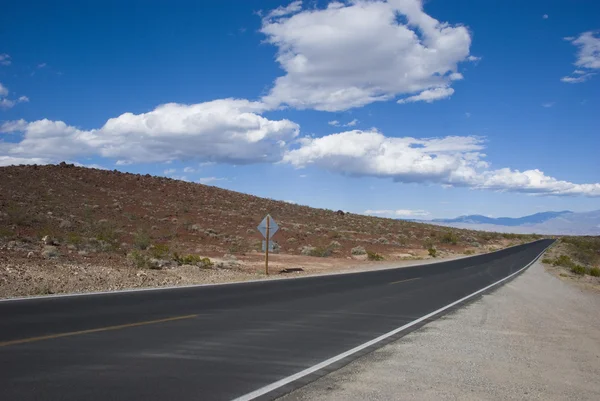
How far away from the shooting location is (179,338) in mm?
9320

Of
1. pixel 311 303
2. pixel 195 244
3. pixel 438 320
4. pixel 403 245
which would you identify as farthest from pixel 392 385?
pixel 403 245

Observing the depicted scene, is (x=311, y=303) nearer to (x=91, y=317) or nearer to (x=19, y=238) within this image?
(x=91, y=317)

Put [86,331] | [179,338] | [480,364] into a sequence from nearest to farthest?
[480,364] < [179,338] < [86,331]

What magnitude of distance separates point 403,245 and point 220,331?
52355 mm

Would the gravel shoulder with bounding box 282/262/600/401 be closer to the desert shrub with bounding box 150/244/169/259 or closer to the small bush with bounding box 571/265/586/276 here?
the desert shrub with bounding box 150/244/169/259

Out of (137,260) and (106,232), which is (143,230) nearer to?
(106,232)

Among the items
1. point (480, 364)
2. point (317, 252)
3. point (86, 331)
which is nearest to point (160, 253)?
point (317, 252)

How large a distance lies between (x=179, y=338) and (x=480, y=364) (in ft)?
16.8

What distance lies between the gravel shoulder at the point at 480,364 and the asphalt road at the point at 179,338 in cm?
82

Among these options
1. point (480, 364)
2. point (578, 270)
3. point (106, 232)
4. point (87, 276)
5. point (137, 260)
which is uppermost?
point (106, 232)

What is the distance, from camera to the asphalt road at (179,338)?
6.43 meters

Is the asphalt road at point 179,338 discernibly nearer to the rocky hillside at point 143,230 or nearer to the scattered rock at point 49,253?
the rocky hillside at point 143,230

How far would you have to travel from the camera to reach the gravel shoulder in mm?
6762

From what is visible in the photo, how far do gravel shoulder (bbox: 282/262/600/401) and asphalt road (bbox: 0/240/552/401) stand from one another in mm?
824
